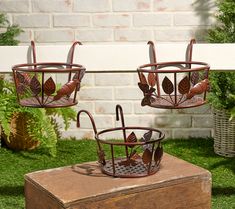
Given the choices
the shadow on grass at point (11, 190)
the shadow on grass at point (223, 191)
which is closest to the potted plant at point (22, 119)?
the shadow on grass at point (11, 190)

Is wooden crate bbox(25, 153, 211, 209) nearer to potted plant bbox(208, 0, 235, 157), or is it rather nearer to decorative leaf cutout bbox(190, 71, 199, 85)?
decorative leaf cutout bbox(190, 71, 199, 85)

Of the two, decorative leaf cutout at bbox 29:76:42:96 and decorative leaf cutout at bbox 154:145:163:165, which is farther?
decorative leaf cutout at bbox 154:145:163:165

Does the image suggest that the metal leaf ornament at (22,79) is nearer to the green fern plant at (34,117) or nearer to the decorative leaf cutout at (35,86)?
the decorative leaf cutout at (35,86)

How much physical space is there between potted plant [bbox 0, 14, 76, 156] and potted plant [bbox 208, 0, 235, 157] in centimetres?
95

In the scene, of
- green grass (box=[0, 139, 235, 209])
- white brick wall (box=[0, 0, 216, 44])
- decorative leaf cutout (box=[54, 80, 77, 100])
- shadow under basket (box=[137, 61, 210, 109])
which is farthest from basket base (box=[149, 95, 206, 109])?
white brick wall (box=[0, 0, 216, 44])

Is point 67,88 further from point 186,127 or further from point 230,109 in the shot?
point 186,127

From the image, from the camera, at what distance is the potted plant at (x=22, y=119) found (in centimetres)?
354

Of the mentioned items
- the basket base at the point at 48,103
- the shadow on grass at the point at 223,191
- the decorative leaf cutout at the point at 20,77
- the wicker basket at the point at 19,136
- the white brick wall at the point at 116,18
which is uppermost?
the white brick wall at the point at 116,18

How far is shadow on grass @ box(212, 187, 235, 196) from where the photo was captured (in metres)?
3.01

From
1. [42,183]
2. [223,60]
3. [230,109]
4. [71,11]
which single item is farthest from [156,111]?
[42,183]

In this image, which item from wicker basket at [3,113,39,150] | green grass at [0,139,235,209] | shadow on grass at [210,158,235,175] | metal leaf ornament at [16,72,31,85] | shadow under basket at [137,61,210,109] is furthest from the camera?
wicker basket at [3,113,39,150]

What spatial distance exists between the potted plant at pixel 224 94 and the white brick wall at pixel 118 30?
28 centimetres

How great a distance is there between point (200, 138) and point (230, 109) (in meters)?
0.56

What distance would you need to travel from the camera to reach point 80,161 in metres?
3.59
